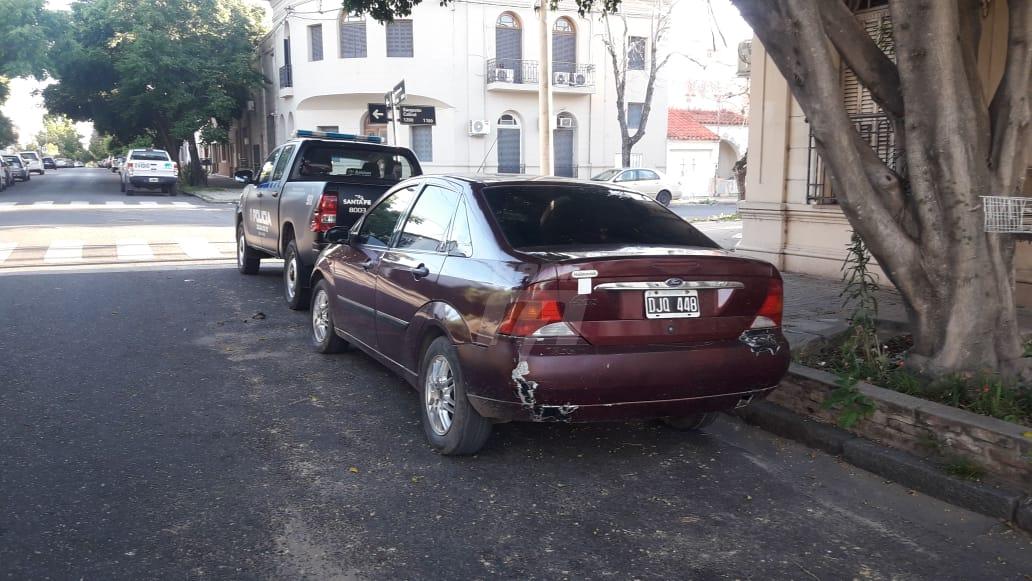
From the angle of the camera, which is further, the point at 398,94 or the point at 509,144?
the point at 509,144

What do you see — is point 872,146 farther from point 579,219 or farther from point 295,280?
point 295,280

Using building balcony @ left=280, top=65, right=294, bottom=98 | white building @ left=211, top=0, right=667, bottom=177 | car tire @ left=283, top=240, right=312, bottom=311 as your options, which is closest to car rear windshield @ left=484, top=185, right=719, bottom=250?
car tire @ left=283, top=240, right=312, bottom=311

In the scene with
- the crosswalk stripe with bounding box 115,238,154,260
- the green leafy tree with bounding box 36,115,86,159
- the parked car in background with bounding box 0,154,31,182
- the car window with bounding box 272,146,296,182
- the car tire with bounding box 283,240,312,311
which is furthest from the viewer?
the green leafy tree with bounding box 36,115,86,159

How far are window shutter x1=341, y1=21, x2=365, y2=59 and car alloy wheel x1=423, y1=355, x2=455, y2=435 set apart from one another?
2932 cm

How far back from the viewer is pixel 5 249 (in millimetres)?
14242

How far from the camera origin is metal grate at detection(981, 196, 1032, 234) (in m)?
4.90

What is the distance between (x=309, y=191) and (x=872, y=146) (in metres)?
6.05

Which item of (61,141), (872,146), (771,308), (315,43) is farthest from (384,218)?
(61,141)

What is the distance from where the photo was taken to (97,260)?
42.8 ft

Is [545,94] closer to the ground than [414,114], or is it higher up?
higher up

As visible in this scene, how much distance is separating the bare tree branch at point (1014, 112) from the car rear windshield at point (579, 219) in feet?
6.12

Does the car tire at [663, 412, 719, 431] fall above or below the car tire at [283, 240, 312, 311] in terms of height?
below

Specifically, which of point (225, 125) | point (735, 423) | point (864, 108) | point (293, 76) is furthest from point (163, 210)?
point (735, 423)

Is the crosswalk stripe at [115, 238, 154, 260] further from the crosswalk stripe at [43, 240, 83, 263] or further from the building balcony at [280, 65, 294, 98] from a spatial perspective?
the building balcony at [280, 65, 294, 98]
